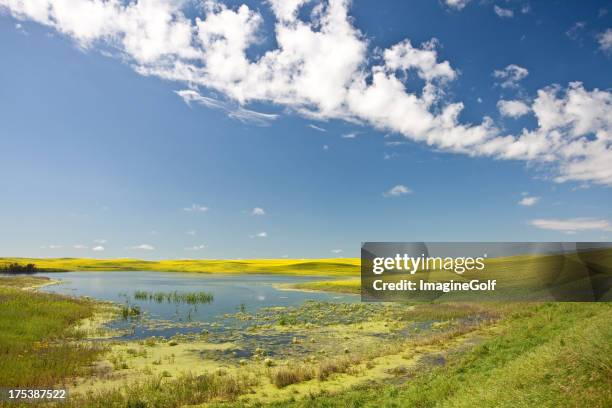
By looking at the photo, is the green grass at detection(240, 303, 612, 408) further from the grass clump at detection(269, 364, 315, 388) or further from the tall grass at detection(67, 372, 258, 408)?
the tall grass at detection(67, 372, 258, 408)

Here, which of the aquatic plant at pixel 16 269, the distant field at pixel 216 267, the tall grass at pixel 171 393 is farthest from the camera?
the distant field at pixel 216 267

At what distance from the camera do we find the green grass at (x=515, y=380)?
391 inches

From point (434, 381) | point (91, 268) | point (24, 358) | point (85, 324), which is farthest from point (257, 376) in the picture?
point (91, 268)

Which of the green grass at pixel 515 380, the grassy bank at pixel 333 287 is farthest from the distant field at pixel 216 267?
the green grass at pixel 515 380

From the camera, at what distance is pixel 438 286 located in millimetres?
65500

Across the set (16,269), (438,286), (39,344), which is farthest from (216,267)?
(39,344)

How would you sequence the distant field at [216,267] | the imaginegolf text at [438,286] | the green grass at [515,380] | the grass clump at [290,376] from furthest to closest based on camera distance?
the distant field at [216,267] → the imaginegolf text at [438,286] → the grass clump at [290,376] → the green grass at [515,380]

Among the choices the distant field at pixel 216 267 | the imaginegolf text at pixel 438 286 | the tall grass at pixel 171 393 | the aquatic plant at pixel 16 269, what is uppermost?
the tall grass at pixel 171 393

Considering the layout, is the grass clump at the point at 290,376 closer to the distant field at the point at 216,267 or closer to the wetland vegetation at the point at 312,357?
the wetland vegetation at the point at 312,357

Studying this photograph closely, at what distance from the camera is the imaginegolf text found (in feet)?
196

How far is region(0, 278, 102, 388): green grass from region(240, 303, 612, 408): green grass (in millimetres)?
12953

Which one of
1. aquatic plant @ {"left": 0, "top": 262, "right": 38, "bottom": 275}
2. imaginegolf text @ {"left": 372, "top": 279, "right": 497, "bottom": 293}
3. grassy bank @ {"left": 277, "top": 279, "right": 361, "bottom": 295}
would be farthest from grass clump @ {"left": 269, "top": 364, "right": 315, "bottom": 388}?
aquatic plant @ {"left": 0, "top": 262, "right": 38, "bottom": 275}

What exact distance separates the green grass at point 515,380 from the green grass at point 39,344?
12953 mm

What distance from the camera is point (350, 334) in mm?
32688
